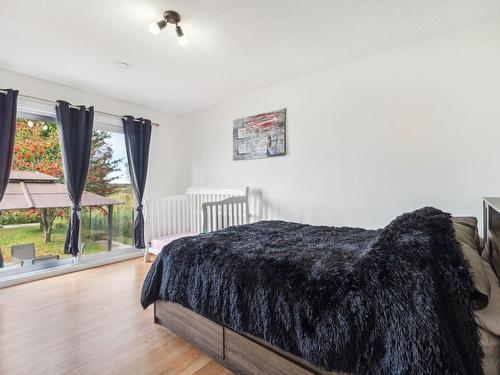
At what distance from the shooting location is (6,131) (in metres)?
2.58

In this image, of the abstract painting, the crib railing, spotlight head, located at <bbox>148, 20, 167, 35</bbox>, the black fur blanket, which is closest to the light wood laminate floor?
the black fur blanket

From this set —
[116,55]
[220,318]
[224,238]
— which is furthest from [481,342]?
[116,55]

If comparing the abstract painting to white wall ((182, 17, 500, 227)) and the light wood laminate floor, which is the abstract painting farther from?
the light wood laminate floor

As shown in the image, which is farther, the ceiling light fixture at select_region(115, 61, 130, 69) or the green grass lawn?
the green grass lawn

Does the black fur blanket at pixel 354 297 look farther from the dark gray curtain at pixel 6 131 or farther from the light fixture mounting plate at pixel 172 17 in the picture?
the dark gray curtain at pixel 6 131

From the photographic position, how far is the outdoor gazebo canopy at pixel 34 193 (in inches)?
111

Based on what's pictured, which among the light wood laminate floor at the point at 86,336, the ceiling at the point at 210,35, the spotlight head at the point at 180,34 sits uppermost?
the ceiling at the point at 210,35

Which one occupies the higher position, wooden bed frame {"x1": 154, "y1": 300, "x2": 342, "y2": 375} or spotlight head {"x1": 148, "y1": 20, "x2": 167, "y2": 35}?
spotlight head {"x1": 148, "y1": 20, "x2": 167, "y2": 35}

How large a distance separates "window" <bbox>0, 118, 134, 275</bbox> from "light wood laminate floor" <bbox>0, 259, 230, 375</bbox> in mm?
637

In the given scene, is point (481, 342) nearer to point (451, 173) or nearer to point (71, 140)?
point (451, 173)

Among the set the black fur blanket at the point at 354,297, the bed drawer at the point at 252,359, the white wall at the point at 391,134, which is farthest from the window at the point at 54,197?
the bed drawer at the point at 252,359

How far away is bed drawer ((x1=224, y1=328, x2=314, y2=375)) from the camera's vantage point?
1.19 m

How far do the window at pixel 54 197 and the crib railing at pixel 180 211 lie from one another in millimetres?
551

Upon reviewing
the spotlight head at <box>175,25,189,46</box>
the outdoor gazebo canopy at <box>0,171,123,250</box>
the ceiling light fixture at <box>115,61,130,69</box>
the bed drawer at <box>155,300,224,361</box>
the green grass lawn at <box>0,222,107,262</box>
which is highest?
the ceiling light fixture at <box>115,61,130,69</box>
